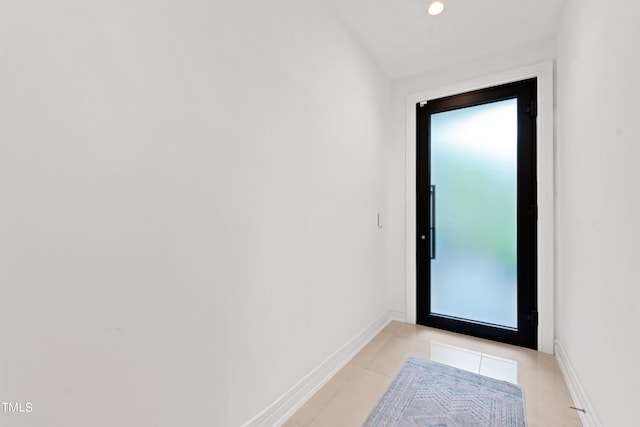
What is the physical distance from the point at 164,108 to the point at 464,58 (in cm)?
288

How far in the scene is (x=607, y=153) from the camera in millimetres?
1353

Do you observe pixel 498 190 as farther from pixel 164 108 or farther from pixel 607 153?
pixel 164 108

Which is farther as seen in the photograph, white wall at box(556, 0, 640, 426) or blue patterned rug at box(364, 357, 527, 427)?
blue patterned rug at box(364, 357, 527, 427)

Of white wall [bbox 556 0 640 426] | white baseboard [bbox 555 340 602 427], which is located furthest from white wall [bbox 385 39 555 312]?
white baseboard [bbox 555 340 602 427]

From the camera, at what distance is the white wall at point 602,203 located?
111 centimetres

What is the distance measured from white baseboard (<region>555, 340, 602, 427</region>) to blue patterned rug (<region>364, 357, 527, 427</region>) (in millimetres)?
304

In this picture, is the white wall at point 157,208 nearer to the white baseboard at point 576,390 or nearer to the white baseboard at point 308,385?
the white baseboard at point 308,385

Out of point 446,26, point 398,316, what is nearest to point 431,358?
point 398,316

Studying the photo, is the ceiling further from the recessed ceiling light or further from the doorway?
the doorway

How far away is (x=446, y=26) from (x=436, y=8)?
272 millimetres

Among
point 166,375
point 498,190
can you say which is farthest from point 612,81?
point 166,375

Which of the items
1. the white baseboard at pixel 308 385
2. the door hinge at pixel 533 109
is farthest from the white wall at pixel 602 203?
the white baseboard at pixel 308 385

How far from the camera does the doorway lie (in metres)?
2.58

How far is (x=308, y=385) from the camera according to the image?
1.90m
